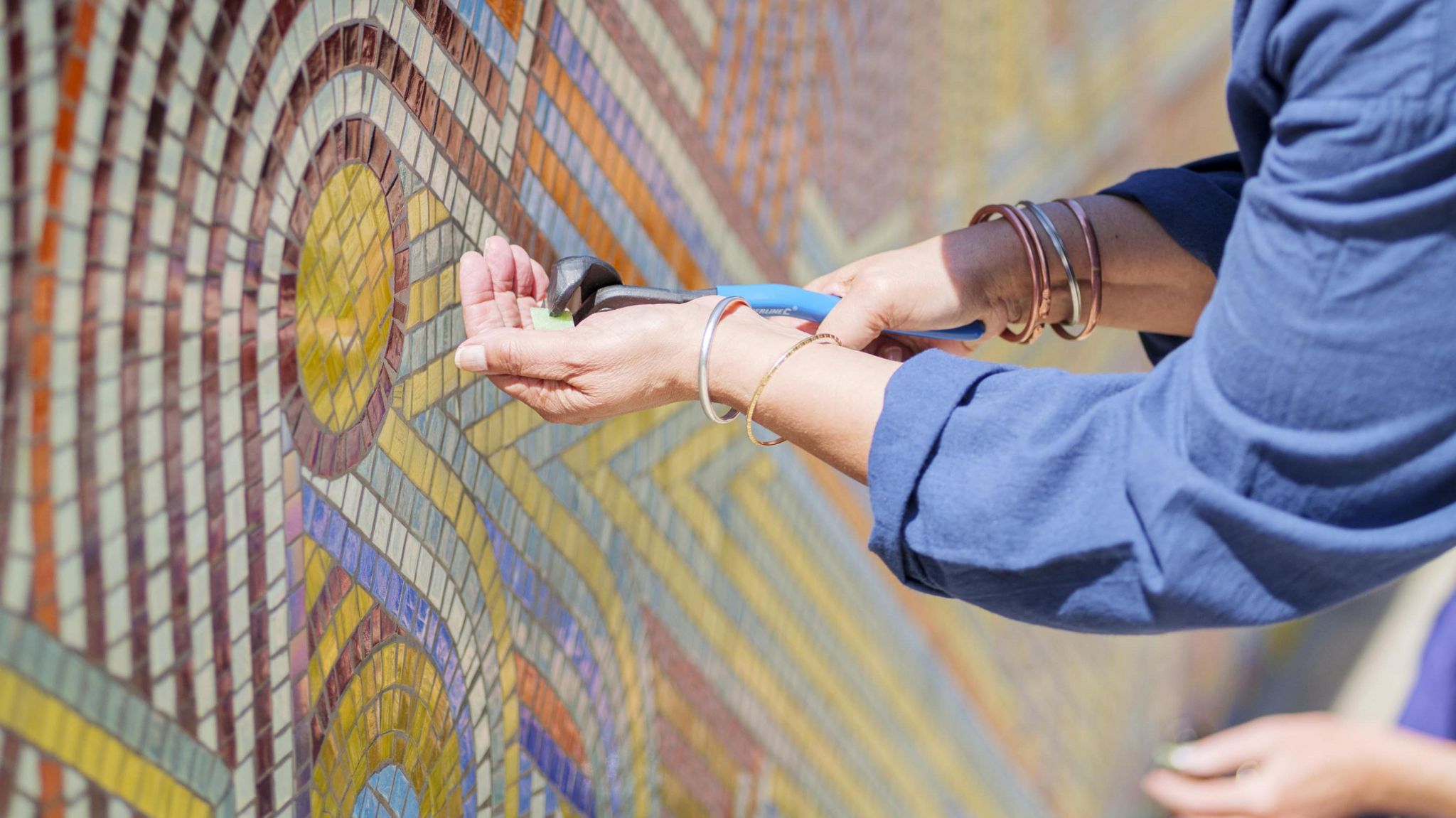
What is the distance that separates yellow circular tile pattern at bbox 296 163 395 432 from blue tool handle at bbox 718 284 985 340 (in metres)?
0.25

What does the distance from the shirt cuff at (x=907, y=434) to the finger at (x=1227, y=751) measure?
0.42 m

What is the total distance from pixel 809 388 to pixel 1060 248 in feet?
1.10

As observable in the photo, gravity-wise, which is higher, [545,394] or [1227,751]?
[545,394]

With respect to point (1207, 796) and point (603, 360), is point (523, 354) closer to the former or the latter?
point (603, 360)

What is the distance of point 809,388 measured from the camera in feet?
2.46

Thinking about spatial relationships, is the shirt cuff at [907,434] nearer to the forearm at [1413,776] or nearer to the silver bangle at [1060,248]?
the silver bangle at [1060,248]

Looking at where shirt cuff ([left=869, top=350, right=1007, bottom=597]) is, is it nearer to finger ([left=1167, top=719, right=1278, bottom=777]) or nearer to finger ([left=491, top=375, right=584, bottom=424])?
finger ([left=491, top=375, right=584, bottom=424])

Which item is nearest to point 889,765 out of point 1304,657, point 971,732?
point 971,732

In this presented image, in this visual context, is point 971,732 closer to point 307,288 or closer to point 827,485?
point 827,485

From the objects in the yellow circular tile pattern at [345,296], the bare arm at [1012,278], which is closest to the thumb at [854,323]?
the bare arm at [1012,278]

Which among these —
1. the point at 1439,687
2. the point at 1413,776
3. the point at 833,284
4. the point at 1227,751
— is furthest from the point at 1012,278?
the point at 1439,687

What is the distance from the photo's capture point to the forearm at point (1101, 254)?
0.99 metres

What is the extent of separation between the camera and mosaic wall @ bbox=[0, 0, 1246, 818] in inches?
23.8

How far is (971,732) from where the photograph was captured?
239cm
